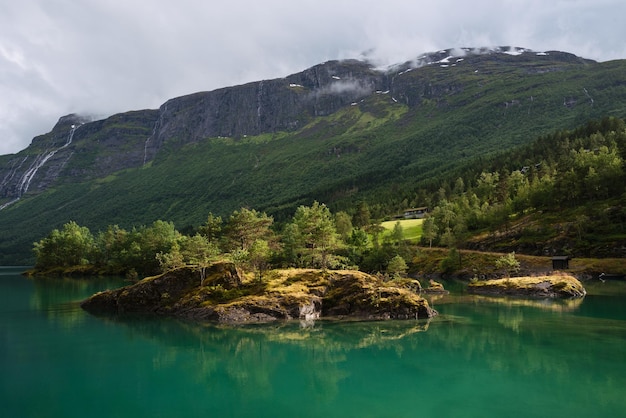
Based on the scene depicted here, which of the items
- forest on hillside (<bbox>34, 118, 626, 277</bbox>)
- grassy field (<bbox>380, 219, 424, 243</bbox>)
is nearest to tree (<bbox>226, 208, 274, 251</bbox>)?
forest on hillside (<bbox>34, 118, 626, 277</bbox>)

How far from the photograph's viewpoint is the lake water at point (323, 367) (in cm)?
2652

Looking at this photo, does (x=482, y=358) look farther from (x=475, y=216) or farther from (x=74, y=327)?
(x=475, y=216)

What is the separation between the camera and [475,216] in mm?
142625

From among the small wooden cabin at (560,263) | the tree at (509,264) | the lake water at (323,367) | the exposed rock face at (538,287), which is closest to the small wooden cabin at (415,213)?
the tree at (509,264)

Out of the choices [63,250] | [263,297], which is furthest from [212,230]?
[63,250]

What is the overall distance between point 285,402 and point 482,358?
19011 mm

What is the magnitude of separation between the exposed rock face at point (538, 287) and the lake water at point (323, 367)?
17.8 meters

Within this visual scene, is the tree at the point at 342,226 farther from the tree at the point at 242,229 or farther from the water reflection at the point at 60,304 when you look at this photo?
the water reflection at the point at 60,304

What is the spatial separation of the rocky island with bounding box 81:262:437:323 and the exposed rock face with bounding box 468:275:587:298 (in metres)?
30.6

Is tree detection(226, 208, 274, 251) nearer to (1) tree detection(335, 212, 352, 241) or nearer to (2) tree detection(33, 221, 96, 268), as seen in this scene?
(1) tree detection(335, 212, 352, 241)

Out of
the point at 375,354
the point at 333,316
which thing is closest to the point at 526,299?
the point at 333,316

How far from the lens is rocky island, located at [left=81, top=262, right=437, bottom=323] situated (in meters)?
58.7

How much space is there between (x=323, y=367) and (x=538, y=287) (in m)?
59.2

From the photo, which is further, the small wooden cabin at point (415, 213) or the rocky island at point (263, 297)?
the small wooden cabin at point (415, 213)
